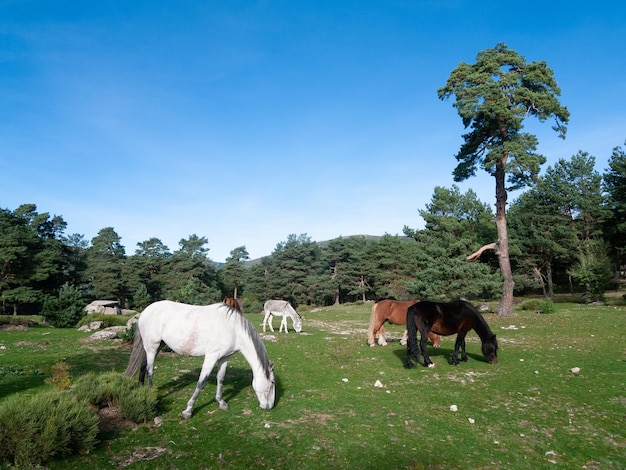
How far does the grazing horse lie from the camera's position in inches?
413

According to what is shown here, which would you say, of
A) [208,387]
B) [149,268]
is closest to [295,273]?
[149,268]

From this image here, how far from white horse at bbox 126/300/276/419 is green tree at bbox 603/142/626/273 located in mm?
44242

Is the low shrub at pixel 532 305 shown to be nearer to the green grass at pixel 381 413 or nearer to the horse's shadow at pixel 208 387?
the green grass at pixel 381 413

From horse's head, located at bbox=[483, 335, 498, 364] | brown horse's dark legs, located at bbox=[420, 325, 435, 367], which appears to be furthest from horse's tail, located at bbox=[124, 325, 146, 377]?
horse's head, located at bbox=[483, 335, 498, 364]

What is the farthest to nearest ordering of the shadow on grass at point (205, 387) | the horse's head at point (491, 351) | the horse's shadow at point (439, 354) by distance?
the horse's shadow at point (439, 354)
the horse's head at point (491, 351)
the shadow on grass at point (205, 387)

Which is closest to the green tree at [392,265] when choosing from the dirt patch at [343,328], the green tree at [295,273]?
the green tree at [295,273]

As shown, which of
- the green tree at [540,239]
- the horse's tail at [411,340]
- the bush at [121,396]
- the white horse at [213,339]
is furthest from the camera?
the green tree at [540,239]

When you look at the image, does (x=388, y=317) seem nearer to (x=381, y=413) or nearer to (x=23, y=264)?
(x=381, y=413)

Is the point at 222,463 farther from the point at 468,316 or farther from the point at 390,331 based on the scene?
the point at 390,331

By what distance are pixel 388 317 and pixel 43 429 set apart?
1133cm

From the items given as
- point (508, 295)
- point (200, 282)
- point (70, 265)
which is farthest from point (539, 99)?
point (70, 265)

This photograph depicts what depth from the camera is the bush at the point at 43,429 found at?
15.0 ft

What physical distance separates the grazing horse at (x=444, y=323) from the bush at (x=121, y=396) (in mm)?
7251

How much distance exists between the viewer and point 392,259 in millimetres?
52531
